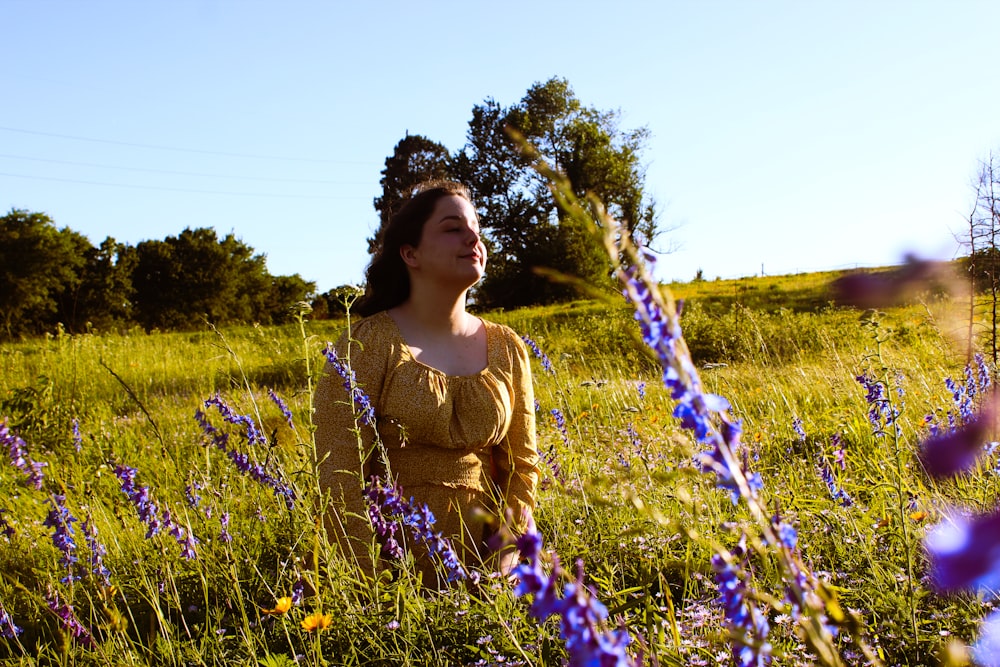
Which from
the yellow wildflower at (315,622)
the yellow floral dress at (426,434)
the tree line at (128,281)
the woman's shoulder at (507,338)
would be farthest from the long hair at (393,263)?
the tree line at (128,281)

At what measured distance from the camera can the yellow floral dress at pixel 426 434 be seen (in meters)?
3.06

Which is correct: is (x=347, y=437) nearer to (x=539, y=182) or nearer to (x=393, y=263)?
(x=393, y=263)

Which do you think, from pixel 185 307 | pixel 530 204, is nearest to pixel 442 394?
pixel 530 204

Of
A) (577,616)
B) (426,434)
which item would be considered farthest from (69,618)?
(577,616)

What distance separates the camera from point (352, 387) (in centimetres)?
236

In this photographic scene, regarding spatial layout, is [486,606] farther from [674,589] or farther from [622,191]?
[622,191]

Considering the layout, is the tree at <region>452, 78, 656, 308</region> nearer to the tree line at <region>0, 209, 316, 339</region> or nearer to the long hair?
the tree line at <region>0, 209, 316, 339</region>

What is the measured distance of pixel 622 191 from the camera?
38.0 meters

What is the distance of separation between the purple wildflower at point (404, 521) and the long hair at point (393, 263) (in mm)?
1242

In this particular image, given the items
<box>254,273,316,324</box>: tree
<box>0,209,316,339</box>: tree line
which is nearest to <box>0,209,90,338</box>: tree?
<box>0,209,316,339</box>: tree line

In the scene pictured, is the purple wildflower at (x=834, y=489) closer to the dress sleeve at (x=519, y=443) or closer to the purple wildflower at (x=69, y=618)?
the dress sleeve at (x=519, y=443)

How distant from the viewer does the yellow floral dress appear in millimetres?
3061

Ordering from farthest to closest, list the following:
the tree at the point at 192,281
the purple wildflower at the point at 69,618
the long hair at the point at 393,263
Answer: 1. the tree at the point at 192,281
2. the long hair at the point at 393,263
3. the purple wildflower at the point at 69,618

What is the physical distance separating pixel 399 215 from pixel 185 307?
3826 cm
